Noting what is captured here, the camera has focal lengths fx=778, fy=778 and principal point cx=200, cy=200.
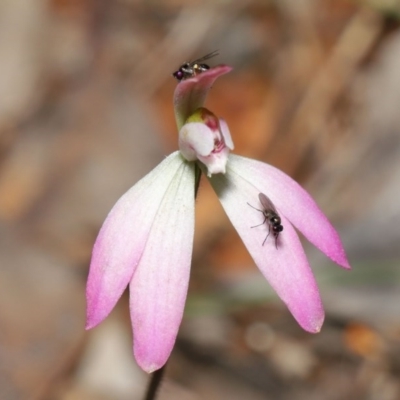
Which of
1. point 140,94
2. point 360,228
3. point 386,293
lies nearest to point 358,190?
point 360,228

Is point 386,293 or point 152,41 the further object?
point 152,41

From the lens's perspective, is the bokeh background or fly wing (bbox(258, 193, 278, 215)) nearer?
fly wing (bbox(258, 193, 278, 215))

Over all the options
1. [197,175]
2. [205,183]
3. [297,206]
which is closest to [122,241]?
[197,175]

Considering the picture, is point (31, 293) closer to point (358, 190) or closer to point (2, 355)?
point (2, 355)

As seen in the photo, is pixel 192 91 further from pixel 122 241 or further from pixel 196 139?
pixel 122 241

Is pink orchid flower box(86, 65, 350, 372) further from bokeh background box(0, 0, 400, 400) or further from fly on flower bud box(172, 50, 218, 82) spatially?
bokeh background box(0, 0, 400, 400)

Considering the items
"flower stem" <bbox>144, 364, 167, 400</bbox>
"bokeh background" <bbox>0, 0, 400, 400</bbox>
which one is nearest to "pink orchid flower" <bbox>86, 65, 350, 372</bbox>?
"flower stem" <bbox>144, 364, 167, 400</bbox>

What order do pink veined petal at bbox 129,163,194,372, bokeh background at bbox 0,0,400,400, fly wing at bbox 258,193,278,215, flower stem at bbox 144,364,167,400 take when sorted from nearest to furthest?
pink veined petal at bbox 129,163,194,372
fly wing at bbox 258,193,278,215
flower stem at bbox 144,364,167,400
bokeh background at bbox 0,0,400,400
